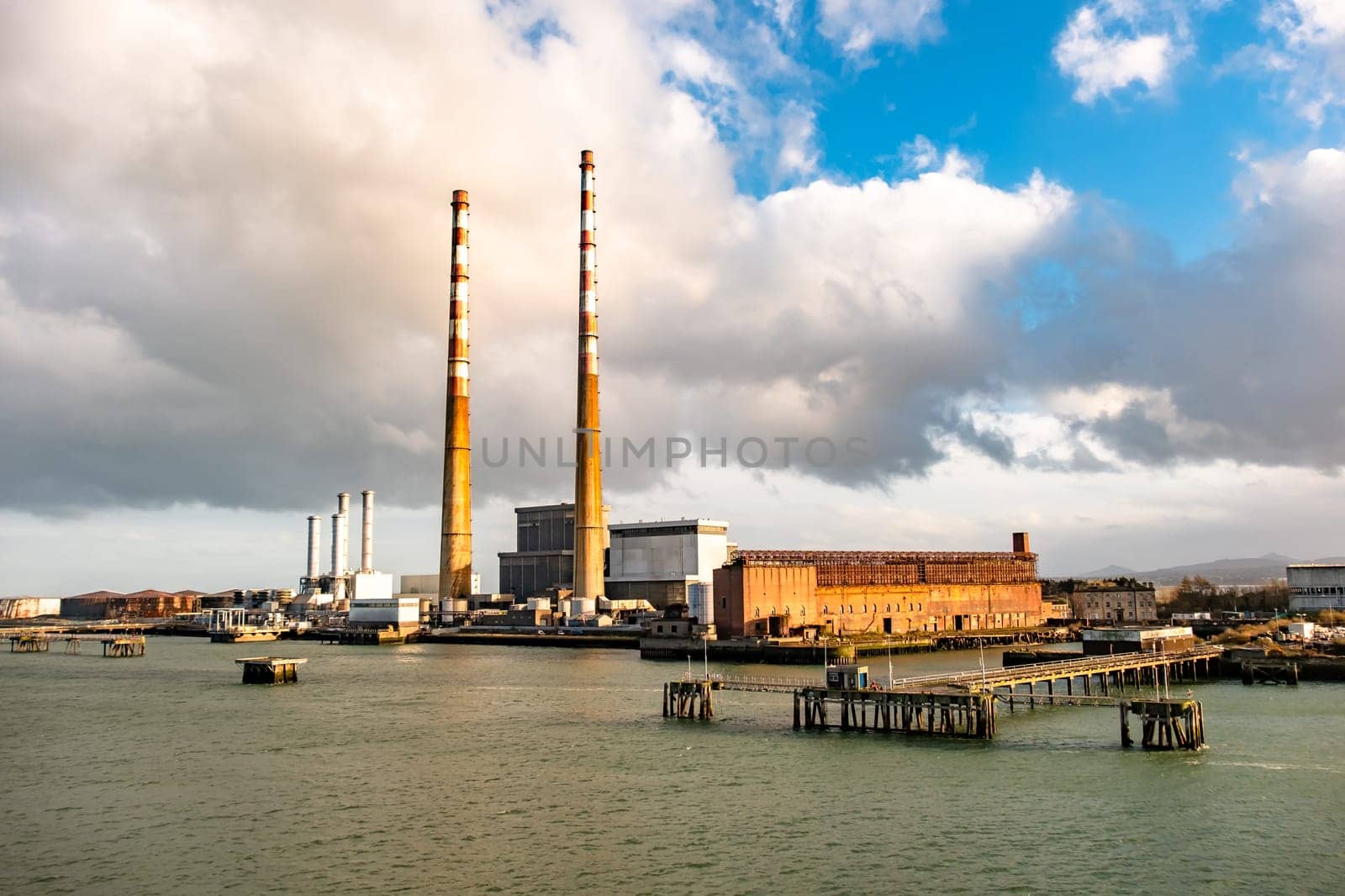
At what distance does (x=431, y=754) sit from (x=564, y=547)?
95877mm

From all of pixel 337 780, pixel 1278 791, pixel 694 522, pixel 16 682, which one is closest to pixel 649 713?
pixel 337 780

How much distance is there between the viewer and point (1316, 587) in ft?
375

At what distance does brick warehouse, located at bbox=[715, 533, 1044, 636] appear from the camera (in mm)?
90875

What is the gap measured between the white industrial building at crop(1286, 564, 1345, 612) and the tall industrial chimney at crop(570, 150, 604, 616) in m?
75.4

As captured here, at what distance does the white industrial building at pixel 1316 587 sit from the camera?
112438 millimetres

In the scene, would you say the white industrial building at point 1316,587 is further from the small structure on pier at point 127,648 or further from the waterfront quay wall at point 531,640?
the small structure on pier at point 127,648

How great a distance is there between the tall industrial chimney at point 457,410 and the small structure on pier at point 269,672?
44285 mm

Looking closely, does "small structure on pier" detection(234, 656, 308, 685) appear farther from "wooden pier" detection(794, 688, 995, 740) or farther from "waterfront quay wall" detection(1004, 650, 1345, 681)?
"waterfront quay wall" detection(1004, 650, 1345, 681)

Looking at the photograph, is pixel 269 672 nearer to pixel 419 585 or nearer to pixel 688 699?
pixel 688 699

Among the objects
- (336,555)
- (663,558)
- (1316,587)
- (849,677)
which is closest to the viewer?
(849,677)

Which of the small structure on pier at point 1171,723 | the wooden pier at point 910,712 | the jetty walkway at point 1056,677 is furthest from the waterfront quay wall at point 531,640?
the small structure on pier at point 1171,723

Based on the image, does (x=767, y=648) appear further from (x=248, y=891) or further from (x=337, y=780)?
(x=248, y=891)

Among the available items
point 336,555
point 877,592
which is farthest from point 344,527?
point 877,592

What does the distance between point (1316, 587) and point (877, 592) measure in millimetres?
49066
